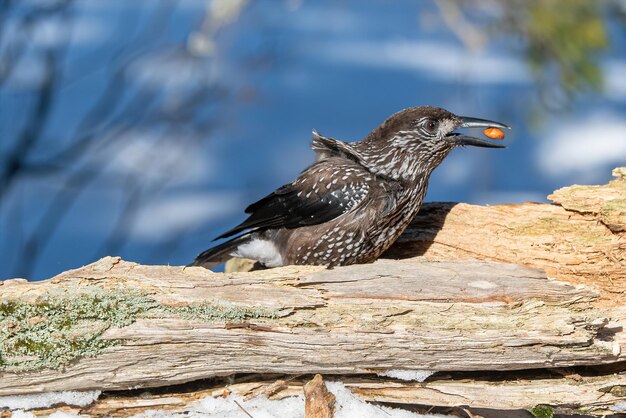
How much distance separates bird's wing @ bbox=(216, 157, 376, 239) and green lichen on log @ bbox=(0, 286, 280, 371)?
1077mm

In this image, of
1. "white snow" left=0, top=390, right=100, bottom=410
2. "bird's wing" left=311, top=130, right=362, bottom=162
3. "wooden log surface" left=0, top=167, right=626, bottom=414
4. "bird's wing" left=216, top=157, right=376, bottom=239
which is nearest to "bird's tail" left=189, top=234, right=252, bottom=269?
"bird's wing" left=216, top=157, right=376, bottom=239

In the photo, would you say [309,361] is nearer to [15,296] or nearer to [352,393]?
[352,393]

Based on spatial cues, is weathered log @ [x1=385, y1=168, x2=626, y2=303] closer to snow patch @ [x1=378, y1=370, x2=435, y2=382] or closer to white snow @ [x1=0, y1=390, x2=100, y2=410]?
snow patch @ [x1=378, y1=370, x2=435, y2=382]

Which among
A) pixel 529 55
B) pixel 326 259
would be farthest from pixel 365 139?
pixel 529 55

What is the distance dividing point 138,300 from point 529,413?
1870 millimetres

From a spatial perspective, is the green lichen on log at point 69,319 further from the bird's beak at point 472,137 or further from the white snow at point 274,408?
the bird's beak at point 472,137

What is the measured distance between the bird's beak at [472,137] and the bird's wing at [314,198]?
486 mm

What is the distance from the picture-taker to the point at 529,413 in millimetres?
4062

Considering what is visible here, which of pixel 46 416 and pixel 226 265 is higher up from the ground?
pixel 226 265

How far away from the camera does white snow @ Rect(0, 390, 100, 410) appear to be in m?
3.53

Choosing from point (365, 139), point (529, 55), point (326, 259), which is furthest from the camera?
point (529, 55)

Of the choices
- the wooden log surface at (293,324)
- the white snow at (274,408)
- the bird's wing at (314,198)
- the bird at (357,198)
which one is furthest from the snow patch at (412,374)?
the bird's wing at (314,198)

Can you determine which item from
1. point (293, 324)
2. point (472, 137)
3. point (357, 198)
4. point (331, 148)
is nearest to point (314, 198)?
point (357, 198)

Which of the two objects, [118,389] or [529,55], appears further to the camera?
[529,55]
